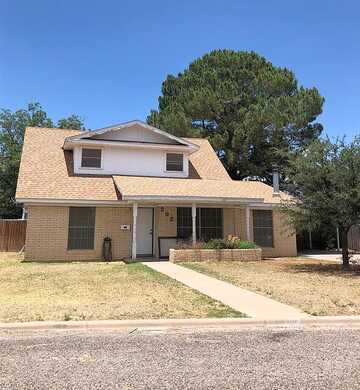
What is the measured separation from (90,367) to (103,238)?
13041 millimetres

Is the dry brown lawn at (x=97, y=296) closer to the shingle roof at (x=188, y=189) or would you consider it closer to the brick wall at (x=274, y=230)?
the shingle roof at (x=188, y=189)

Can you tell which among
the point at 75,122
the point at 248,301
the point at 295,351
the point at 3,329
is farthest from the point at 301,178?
the point at 75,122

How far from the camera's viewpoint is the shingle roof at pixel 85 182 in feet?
56.1

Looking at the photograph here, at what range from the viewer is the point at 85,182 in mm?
18406

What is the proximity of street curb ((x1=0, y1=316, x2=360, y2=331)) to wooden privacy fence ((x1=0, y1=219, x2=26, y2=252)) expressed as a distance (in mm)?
17520

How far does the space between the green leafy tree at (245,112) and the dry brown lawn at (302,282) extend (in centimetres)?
1444

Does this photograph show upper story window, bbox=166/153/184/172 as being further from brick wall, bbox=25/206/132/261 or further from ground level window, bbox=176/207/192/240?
brick wall, bbox=25/206/132/261

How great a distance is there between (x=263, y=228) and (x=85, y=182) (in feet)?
28.2

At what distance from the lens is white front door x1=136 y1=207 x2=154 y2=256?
1827 cm

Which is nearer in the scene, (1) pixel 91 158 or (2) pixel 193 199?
(2) pixel 193 199

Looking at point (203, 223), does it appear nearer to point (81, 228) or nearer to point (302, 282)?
point (81, 228)

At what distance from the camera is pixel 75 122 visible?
135ft

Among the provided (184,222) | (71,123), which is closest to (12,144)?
(71,123)

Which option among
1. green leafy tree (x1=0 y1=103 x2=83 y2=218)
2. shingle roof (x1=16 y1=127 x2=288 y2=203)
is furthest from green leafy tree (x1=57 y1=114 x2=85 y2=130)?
shingle roof (x1=16 y1=127 x2=288 y2=203)
